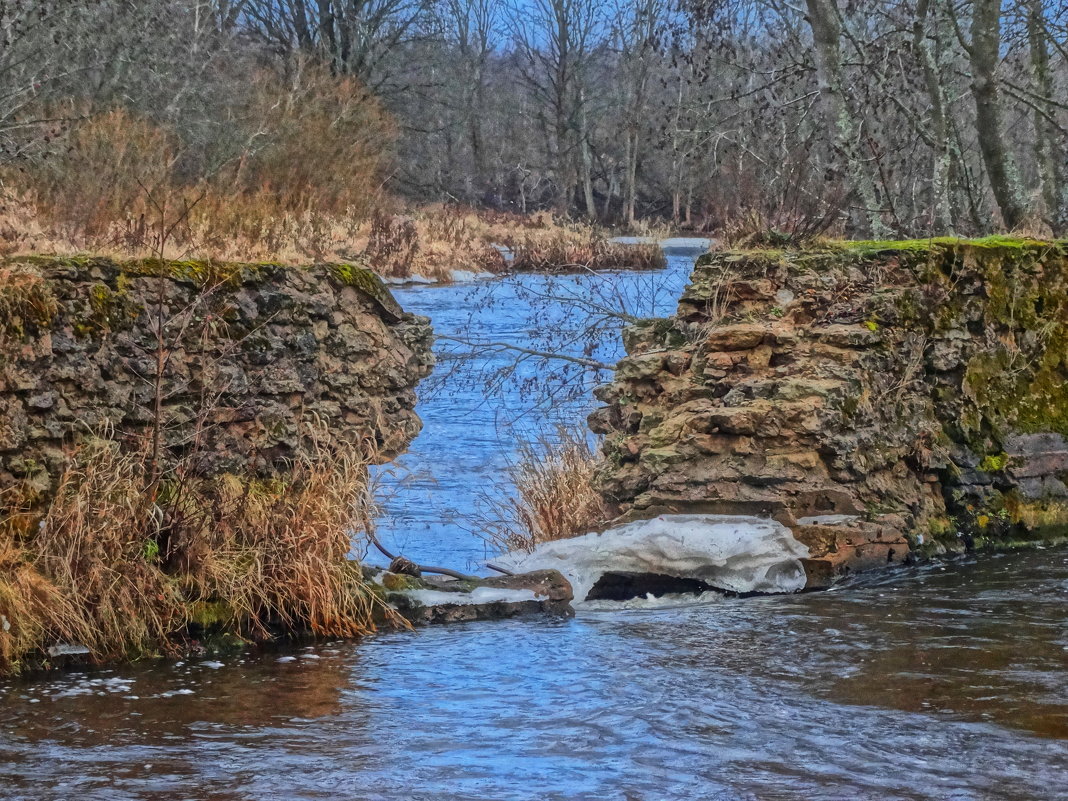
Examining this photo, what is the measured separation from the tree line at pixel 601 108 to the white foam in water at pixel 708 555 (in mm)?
2871

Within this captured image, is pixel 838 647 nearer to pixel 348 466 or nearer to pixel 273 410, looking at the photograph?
pixel 348 466

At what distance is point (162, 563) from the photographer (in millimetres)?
7715

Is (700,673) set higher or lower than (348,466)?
lower

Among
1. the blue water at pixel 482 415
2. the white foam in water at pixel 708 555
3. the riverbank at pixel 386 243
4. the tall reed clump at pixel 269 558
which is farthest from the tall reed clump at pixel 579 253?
the tall reed clump at pixel 269 558

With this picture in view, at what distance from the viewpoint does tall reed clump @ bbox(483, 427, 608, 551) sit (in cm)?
1023

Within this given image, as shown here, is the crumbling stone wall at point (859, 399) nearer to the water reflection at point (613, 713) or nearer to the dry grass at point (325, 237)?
the water reflection at point (613, 713)

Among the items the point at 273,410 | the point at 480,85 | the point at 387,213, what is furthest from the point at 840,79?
the point at 480,85

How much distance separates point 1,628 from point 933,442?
6.53 meters

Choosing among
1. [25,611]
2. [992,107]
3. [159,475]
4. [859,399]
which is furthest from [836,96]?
[25,611]

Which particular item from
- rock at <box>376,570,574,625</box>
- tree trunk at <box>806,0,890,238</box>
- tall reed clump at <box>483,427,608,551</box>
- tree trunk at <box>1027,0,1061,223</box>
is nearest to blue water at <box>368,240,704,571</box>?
tall reed clump at <box>483,427,608,551</box>

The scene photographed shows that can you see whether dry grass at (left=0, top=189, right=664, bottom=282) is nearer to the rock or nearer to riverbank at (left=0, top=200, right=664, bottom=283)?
riverbank at (left=0, top=200, right=664, bottom=283)

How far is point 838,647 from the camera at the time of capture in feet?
23.9

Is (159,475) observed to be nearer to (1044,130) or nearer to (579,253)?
(1044,130)

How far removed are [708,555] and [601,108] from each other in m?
41.0
